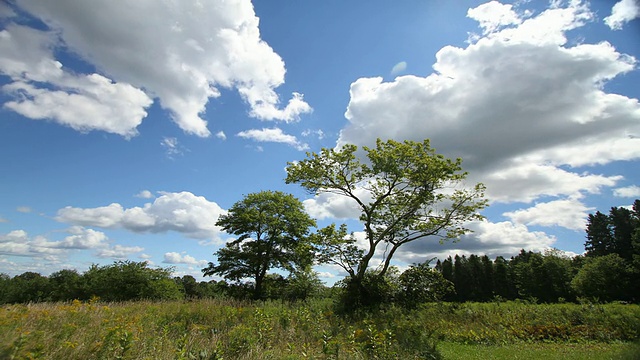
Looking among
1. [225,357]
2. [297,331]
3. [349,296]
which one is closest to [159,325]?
[225,357]

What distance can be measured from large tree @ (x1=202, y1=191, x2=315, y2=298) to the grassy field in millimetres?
15166

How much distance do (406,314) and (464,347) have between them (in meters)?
5.02

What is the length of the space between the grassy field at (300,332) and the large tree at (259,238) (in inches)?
597

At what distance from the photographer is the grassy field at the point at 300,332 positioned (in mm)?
5180

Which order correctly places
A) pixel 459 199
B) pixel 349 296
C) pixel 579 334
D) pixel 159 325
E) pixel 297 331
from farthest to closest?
1. pixel 459 199
2. pixel 349 296
3. pixel 579 334
4. pixel 297 331
5. pixel 159 325

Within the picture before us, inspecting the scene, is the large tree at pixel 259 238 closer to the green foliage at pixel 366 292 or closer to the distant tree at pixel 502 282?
the green foliage at pixel 366 292

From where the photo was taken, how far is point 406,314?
15.5m

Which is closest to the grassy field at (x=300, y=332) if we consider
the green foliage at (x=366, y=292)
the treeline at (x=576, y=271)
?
the green foliage at (x=366, y=292)

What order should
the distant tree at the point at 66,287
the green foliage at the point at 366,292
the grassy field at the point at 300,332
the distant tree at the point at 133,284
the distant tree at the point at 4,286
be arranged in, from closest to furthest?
the grassy field at the point at 300,332
the green foliage at the point at 366,292
the distant tree at the point at 133,284
the distant tree at the point at 66,287
the distant tree at the point at 4,286

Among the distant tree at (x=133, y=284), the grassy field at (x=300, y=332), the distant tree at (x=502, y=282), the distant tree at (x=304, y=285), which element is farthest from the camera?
the distant tree at (x=502, y=282)

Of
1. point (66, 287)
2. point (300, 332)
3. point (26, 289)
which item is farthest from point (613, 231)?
point (26, 289)

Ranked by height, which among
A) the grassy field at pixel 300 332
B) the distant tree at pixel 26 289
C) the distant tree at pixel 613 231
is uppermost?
the distant tree at pixel 613 231

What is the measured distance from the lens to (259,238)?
1247 inches

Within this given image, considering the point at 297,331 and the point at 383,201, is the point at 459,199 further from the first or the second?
the point at 297,331
